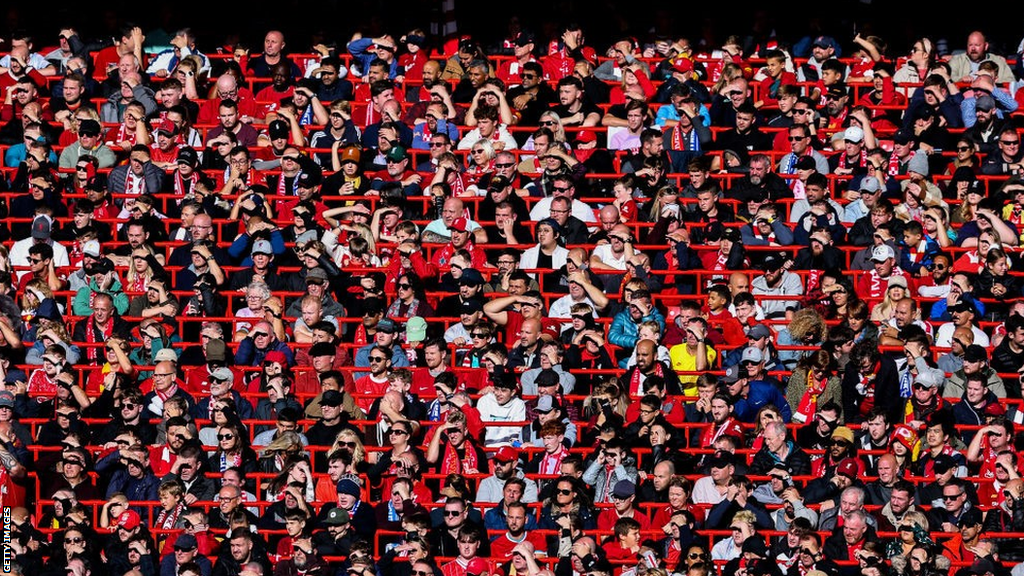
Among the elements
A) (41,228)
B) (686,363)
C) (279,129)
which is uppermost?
(279,129)

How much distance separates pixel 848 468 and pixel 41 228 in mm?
7227

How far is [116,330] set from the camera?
2195 centimetres

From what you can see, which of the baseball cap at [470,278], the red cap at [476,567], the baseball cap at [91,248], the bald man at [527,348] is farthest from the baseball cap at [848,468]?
the baseball cap at [91,248]

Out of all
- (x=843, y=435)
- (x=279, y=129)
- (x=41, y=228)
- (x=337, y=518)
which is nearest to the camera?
(x=337, y=518)

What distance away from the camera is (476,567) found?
19953 millimetres

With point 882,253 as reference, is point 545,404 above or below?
below

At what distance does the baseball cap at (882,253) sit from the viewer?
2220 cm

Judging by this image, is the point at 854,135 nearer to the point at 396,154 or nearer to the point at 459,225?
the point at 459,225

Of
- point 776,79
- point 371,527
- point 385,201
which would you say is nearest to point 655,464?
point 371,527

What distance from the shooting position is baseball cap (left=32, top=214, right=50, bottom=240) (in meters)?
22.7

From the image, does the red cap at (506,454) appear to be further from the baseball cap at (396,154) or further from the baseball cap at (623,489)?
the baseball cap at (396,154)

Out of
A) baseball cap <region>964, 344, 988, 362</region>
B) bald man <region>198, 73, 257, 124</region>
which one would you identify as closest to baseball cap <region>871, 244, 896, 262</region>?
baseball cap <region>964, 344, 988, 362</region>

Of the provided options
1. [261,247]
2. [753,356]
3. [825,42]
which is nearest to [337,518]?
[261,247]

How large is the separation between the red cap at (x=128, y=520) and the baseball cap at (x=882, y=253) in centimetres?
657
